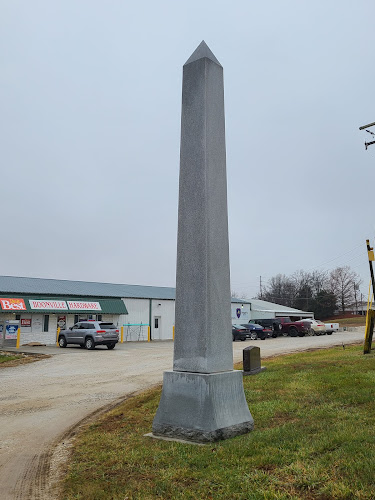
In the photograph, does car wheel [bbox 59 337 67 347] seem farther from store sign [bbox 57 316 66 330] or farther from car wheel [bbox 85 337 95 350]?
store sign [bbox 57 316 66 330]

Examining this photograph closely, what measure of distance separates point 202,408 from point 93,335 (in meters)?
22.6

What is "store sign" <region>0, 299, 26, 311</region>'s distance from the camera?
2953cm

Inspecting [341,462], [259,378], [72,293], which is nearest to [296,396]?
[259,378]

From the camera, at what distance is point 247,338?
37.7 meters

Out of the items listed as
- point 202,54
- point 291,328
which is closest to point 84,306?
point 291,328

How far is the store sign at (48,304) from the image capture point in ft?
103

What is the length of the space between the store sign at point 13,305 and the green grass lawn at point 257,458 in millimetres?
24570

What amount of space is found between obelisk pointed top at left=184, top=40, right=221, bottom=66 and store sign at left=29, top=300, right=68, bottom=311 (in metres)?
27.3

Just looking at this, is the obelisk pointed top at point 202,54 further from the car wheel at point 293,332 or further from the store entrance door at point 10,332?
the car wheel at point 293,332

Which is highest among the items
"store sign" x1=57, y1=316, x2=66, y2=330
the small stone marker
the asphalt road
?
"store sign" x1=57, y1=316, x2=66, y2=330

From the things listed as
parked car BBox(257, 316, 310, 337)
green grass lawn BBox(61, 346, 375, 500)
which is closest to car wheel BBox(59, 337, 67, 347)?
parked car BBox(257, 316, 310, 337)

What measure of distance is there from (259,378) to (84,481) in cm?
624

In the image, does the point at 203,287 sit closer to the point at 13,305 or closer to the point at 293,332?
the point at 13,305

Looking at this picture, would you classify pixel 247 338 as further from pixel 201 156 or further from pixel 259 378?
pixel 201 156
